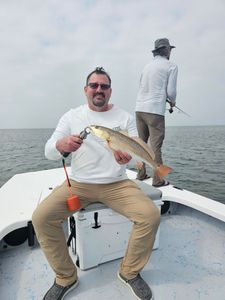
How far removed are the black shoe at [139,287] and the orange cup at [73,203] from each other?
0.78 m

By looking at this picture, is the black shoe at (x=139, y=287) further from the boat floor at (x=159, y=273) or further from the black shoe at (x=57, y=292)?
the black shoe at (x=57, y=292)

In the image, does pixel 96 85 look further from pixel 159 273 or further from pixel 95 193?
pixel 159 273

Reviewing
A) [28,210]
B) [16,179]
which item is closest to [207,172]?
[16,179]

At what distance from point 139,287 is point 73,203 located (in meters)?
0.94

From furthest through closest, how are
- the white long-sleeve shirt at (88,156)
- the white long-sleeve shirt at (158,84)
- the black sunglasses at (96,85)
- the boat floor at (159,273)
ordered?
the white long-sleeve shirt at (158,84) < the black sunglasses at (96,85) < the white long-sleeve shirt at (88,156) < the boat floor at (159,273)

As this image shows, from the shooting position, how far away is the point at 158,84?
407cm

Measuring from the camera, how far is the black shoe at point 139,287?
2.05 meters

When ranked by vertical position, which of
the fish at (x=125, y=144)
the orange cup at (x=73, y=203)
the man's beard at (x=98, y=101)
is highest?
the man's beard at (x=98, y=101)

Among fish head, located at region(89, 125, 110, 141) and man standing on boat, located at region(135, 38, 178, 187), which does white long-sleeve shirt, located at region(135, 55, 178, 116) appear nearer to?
man standing on boat, located at region(135, 38, 178, 187)

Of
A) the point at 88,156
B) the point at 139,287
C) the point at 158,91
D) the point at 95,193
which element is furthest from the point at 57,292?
the point at 158,91

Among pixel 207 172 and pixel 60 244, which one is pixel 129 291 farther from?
pixel 207 172

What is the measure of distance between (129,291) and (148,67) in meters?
3.39

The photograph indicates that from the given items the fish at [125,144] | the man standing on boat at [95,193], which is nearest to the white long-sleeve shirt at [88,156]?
the man standing on boat at [95,193]

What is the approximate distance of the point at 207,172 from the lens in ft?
39.7
